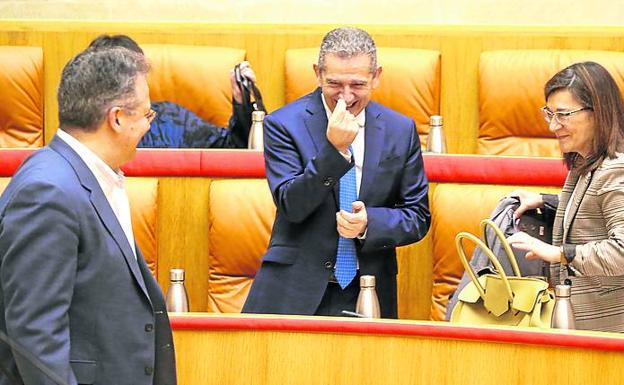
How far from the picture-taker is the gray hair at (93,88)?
0.90 metres

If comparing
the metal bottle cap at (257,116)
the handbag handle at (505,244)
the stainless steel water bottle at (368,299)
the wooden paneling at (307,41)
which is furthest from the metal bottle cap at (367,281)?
the wooden paneling at (307,41)

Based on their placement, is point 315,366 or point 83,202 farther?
point 315,366

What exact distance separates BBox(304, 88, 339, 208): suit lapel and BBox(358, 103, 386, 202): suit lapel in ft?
0.10

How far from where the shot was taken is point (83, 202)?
0.88 meters

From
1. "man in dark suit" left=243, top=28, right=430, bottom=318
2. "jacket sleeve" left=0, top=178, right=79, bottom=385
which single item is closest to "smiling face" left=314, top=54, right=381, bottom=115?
"man in dark suit" left=243, top=28, right=430, bottom=318

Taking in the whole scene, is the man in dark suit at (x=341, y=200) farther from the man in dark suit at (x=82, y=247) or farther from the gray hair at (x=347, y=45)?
the man in dark suit at (x=82, y=247)

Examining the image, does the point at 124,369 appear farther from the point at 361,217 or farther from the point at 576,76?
the point at 576,76

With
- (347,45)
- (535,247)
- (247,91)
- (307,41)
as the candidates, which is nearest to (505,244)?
(535,247)

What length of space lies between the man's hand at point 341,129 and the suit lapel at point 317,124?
67 millimetres

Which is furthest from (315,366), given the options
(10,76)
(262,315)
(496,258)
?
(10,76)

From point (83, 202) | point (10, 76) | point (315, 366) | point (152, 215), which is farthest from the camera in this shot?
point (10, 76)

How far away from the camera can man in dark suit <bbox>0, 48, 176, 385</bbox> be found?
0.85 metres

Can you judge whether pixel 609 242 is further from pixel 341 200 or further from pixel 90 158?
pixel 90 158

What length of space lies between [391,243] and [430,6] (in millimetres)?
803
